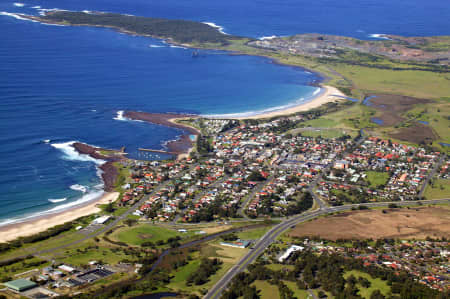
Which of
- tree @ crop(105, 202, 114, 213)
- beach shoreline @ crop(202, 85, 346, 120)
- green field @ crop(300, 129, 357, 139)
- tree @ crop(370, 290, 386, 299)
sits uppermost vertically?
beach shoreline @ crop(202, 85, 346, 120)

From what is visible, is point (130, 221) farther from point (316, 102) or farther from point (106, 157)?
point (316, 102)

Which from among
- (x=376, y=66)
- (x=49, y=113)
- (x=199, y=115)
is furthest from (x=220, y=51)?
(x=49, y=113)

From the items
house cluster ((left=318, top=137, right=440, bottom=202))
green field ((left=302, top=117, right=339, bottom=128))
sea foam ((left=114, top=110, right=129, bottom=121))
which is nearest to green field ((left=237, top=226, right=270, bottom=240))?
house cluster ((left=318, top=137, right=440, bottom=202))

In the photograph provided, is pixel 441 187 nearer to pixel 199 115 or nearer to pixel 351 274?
pixel 351 274

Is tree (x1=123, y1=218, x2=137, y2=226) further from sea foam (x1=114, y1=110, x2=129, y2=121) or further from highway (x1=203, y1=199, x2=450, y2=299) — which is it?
sea foam (x1=114, y1=110, x2=129, y2=121)

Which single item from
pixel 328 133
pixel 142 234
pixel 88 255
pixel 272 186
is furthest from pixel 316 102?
pixel 88 255

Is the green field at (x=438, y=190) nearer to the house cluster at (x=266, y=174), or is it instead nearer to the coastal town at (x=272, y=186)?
the coastal town at (x=272, y=186)

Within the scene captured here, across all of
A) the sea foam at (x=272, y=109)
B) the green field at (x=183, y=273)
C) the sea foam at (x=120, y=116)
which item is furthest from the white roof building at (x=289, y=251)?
the sea foam at (x=120, y=116)
